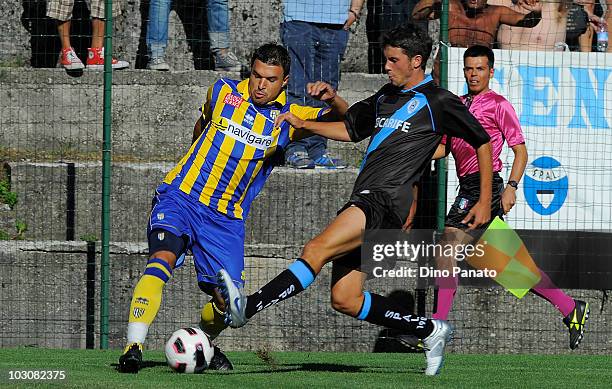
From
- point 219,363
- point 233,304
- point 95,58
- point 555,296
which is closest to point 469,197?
point 555,296

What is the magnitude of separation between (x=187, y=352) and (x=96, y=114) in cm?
523

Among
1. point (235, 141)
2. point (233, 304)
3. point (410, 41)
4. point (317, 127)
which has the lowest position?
point (233, 304)

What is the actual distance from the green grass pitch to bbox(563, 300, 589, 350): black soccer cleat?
17 cm

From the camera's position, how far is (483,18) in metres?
12.1

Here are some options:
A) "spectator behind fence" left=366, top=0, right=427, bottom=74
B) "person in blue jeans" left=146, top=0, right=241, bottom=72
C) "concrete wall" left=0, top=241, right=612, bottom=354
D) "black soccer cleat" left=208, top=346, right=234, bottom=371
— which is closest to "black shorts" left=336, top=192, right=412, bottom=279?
"black soccer cleat" left=208, top=346, right=234, bottom=371

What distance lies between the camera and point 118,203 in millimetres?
11773

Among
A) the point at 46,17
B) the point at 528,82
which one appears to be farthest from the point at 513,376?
the point at 46,17

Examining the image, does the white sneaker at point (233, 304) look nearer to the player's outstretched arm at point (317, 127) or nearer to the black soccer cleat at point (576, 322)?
the player's outstretched arm at point (317, 127)

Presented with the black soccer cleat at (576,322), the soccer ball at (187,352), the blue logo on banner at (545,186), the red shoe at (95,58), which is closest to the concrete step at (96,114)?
the red shoe at (95,58)

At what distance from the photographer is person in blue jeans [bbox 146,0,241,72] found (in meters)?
12.6

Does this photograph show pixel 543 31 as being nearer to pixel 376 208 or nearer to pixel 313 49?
pixel 313 49

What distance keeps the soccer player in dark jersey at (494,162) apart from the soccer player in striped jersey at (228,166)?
2.24 m

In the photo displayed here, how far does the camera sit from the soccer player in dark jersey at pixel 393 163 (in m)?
7.85

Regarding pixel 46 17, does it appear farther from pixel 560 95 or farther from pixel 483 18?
pixel 560 95
